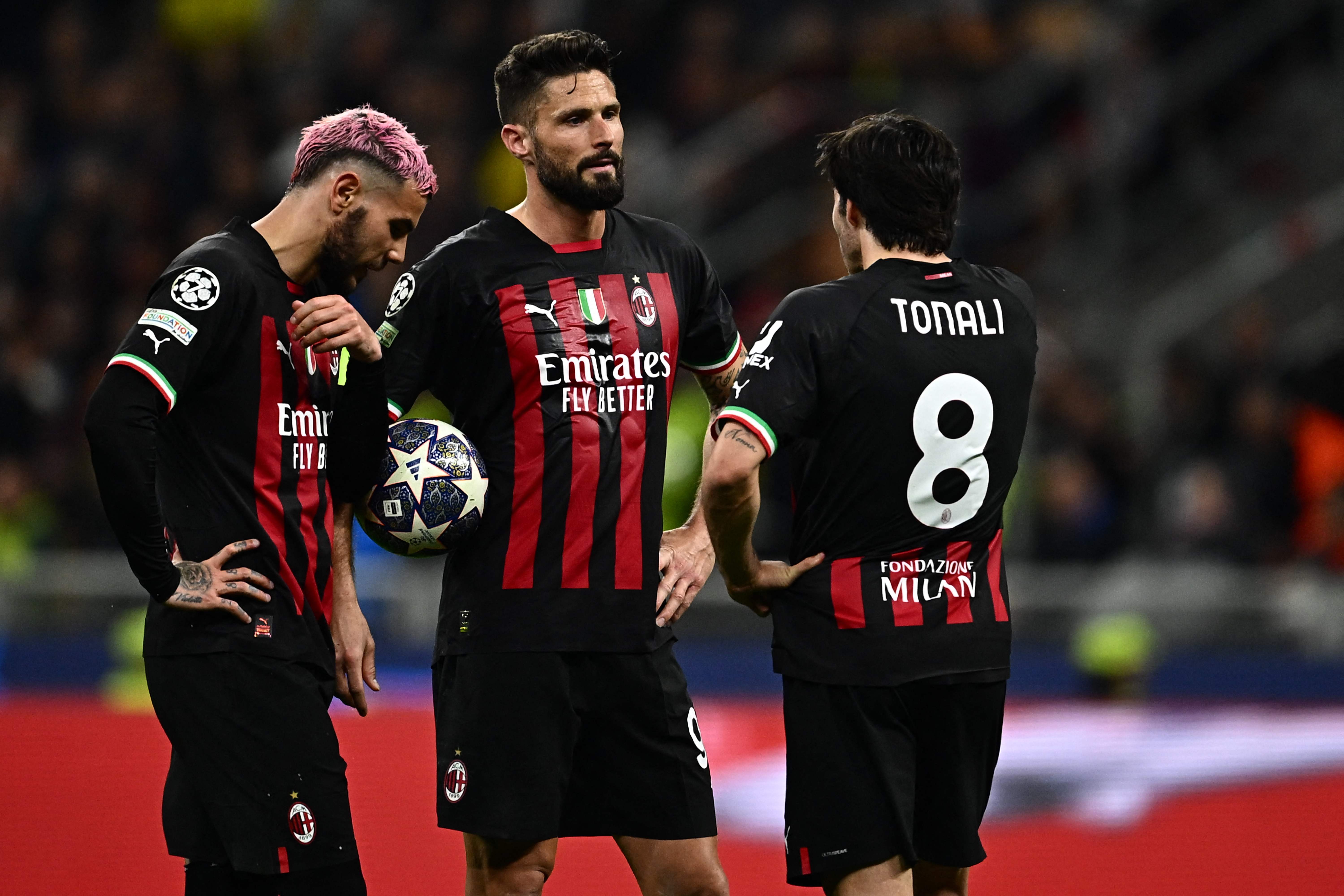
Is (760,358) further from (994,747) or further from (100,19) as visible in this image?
(100,19)

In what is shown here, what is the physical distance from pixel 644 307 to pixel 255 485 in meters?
1.06

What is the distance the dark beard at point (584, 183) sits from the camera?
4230 mm

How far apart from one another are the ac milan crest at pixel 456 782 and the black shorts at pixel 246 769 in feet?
0.92

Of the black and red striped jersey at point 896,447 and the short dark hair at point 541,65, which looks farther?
the short dark hair at point 541,65

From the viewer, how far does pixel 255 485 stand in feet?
12.9

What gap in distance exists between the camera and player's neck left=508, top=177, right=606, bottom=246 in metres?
4.32

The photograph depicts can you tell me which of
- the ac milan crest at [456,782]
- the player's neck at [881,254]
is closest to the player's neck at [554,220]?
the player's neck at [881,254]

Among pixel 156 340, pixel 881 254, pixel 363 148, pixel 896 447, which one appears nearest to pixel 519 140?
pixel 363 148

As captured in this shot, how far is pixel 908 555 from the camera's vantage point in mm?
4008

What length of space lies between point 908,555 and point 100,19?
11464 millimetres

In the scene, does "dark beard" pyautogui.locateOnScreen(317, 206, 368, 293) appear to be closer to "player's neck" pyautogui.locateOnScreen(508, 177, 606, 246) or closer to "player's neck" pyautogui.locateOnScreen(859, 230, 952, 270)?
"player's neck" pyautogui.locateOnScreen(508, 177, 606, 246)

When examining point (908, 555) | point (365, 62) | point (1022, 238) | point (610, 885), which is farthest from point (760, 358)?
point (365, 62)

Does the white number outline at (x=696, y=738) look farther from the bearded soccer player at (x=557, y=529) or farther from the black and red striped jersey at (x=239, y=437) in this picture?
the black and red striped jersey at (x=239, y=437)

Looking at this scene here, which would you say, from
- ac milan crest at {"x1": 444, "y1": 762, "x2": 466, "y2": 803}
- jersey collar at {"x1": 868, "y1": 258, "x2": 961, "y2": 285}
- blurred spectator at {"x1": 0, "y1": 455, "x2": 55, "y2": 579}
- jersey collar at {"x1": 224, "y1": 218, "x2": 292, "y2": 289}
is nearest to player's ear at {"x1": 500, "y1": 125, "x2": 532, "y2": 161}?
jersey collar at {"x1": 224, "y1": 218, "x2": 292, "y2": 289}
